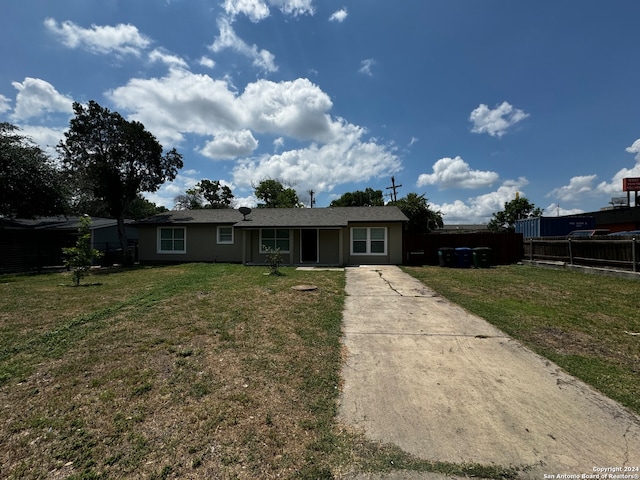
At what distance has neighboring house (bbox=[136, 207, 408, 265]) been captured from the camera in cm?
1548

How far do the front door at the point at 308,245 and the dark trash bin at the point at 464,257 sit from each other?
23.9ft

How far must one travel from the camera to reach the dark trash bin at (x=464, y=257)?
14.4 metres

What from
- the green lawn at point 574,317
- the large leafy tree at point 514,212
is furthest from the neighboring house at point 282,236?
the large leafy tree at point 514,212

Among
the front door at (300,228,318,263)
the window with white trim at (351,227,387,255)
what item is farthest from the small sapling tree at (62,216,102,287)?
the window with white trim at (351,227,387,255)

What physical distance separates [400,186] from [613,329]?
26.3m

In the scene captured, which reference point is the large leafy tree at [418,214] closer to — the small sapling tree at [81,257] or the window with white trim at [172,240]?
the window with white trim at [172,240]

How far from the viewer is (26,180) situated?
50.4 feet

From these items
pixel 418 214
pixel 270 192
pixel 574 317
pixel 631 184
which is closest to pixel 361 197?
pixel 270 192

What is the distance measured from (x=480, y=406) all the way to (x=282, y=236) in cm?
1386

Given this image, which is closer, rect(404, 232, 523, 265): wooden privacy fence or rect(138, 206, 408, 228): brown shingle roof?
rect(138, 206, 408, 228): brown shingle roof

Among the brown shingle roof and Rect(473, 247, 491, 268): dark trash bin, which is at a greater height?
the brown shingle roof

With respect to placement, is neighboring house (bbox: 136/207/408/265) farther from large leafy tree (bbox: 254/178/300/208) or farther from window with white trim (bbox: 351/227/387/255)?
large leafy tree (bbox: 254/178/300/208)

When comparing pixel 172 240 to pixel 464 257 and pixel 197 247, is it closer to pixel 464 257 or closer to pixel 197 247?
pixel 197 247

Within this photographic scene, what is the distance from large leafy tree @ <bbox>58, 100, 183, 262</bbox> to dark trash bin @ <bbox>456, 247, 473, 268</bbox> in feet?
57.7
